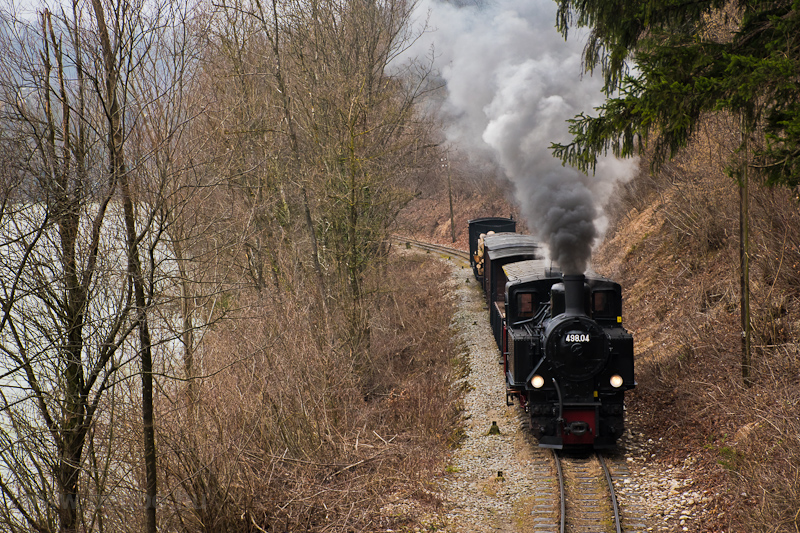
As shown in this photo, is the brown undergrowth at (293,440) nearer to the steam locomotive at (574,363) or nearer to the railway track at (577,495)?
the railway track at (577,495)

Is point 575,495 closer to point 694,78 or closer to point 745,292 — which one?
point 745,292

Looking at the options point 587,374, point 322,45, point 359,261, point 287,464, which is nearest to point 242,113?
point 322,45

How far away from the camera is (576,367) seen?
8891 mm

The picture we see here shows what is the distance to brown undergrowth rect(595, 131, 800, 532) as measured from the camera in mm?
7051

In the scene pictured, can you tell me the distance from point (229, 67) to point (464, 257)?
58.6 ft

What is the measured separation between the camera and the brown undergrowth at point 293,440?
7.14m

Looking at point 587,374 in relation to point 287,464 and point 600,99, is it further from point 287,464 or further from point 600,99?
point 600,99

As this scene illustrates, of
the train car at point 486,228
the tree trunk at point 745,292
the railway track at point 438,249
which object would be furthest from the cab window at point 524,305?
the railway track at point 438,249

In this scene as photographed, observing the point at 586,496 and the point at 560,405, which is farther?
the point at 560,405

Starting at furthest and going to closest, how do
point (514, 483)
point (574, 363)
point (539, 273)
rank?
point (539, 273) < point (574, 363) < point (514, 483)

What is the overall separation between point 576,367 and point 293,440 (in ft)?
14.0

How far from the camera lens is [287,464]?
8680 millimetres

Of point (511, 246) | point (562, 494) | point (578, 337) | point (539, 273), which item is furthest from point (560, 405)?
point (511, 246)

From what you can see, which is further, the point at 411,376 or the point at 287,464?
the point at 411,376
